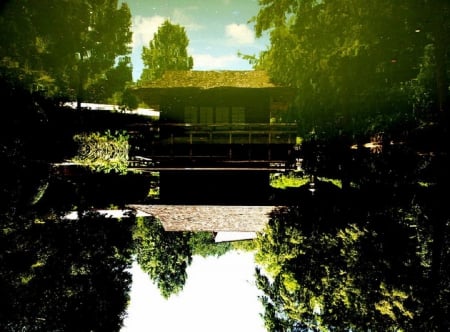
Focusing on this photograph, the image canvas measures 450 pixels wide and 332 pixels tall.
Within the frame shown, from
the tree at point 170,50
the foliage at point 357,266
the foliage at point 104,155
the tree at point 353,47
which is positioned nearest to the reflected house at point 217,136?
the foliage at point 104,155

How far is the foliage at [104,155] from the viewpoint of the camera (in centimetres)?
2195

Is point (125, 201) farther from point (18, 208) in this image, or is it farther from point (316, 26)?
point (316, 26)

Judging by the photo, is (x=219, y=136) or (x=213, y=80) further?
(x=213, y=80)

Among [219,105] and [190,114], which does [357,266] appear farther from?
[190,114]

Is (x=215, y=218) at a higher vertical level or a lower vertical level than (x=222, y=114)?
lower

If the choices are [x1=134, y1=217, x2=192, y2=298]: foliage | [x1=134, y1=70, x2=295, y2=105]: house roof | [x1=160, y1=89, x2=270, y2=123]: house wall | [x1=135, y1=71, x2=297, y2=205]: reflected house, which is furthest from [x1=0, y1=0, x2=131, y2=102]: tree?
[x1=134, y1=217, x2=192, y2=298]: foliage

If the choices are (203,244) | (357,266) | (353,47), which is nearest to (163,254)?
(203,244)

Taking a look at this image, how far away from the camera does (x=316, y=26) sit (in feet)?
83.6

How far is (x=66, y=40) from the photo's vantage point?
123 feet

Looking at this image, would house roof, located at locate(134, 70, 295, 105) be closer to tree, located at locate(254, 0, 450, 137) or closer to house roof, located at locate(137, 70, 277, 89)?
house roof, located at locate(137, 70, 277, 89)

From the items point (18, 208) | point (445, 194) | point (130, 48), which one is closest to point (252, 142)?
point (445, 194)

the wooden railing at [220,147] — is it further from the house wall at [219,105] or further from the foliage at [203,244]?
the foliage at [203,244]

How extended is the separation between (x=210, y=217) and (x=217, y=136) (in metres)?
12.2

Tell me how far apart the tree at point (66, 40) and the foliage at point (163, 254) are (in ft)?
67.7
